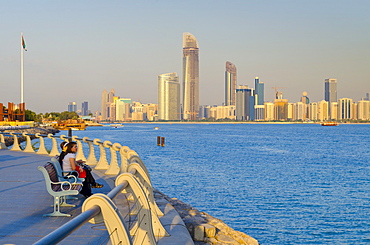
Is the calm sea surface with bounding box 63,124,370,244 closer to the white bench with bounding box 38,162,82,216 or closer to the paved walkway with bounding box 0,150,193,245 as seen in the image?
the paved walkway with bounding box 0,150,193,245

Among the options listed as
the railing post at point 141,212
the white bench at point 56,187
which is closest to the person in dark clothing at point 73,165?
the white bench at point 56,187

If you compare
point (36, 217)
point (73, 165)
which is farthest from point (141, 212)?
point (73, 165)

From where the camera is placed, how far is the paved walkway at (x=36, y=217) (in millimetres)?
7324

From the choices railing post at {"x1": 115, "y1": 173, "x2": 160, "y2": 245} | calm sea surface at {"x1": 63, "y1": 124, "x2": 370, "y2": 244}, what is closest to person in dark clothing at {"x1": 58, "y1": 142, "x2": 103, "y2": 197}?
railing post at {"x1": 115, "y1": 173, "x2": 160, "y2": 245}

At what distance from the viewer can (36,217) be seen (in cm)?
899

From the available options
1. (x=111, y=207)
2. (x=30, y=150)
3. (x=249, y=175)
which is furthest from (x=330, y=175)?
(x=111, y=207)

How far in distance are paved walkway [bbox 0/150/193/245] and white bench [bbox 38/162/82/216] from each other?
22cm

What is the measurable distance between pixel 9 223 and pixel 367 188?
1073 inches

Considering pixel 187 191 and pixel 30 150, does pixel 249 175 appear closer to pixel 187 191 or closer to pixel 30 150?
pixel 187 191

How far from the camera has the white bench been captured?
366 inches

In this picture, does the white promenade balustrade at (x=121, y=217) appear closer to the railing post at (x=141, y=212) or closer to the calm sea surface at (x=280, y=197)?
the railing post at (x=141, y=212)

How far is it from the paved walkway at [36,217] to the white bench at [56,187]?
221 mm

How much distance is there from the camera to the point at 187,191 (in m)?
26.7

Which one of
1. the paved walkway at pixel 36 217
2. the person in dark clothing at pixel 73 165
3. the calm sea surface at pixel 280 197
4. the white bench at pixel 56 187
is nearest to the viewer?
the paved walkway at pixel 36 217
